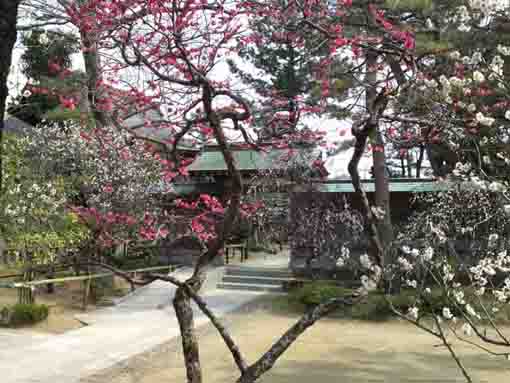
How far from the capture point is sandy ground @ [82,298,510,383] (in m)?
5.84

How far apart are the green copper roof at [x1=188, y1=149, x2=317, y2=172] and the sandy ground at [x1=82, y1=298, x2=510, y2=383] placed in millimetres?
5193

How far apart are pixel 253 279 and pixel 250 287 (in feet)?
1.77

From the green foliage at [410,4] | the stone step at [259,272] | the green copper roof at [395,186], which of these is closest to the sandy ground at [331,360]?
the stone step at [259,272]

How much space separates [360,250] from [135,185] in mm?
5959

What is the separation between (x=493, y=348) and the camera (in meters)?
7.16

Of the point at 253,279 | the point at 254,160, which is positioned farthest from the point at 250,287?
the point at 254,160

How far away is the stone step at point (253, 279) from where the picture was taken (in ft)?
41.6

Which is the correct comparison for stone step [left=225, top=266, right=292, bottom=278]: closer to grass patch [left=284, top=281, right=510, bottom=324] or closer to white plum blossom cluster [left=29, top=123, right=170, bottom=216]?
grass patch [left=284, top=281, right=510, bottom=324]

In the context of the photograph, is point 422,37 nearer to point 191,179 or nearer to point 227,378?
point 227,378

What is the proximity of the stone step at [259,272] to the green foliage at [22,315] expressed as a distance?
19.9 ft

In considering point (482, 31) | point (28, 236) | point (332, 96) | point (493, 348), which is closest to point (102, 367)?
point (28, 236)

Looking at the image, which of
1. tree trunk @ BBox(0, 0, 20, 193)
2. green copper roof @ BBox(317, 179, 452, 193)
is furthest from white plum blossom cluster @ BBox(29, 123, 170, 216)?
tree trunk @ BBox(0, 0, 20, 193)

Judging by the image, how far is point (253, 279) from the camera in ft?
42.7

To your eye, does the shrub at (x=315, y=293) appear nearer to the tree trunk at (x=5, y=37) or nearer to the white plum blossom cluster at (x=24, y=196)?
the white plum blossom cluster at (x=24, y=196)
